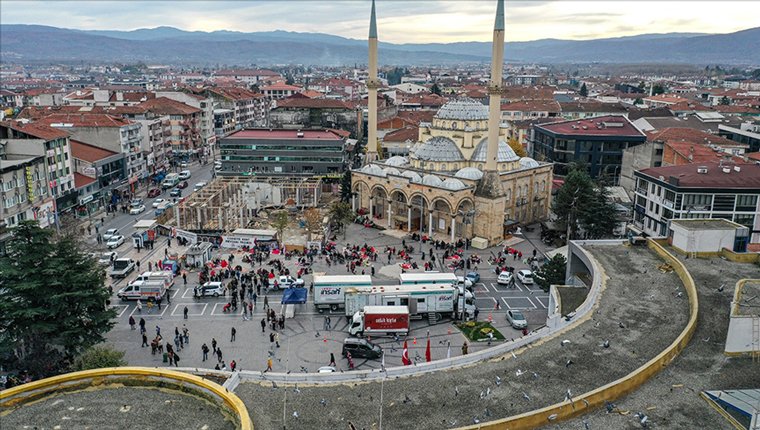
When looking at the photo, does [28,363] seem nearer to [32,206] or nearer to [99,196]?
[32,206]

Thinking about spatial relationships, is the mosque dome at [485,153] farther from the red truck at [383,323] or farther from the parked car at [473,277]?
the red truck at [383,323]

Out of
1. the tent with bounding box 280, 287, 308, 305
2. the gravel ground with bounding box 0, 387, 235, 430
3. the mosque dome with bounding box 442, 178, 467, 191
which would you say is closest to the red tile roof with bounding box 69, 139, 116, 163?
the tent with bounding box 280, 287, 308, 305

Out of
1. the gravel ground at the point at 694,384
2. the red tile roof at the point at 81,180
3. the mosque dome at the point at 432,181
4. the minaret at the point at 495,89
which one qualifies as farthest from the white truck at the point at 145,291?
the minaret at the point at 495,89

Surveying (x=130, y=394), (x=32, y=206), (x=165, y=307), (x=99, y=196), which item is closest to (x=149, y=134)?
(x=99, y=196)

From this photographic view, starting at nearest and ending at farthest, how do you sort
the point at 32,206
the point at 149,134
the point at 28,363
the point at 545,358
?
the point at 545,358 < the point at 28,363 < the point at 32,206 < the point at 149,134

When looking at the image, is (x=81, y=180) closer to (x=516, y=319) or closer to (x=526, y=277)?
(x=526, y=277)

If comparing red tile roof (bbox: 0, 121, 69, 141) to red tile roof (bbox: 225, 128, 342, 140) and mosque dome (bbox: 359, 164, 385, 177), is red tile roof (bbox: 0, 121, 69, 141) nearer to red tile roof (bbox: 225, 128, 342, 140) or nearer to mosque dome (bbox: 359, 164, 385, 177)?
red tile roof (bbox: 225, 128, 342, 140)
